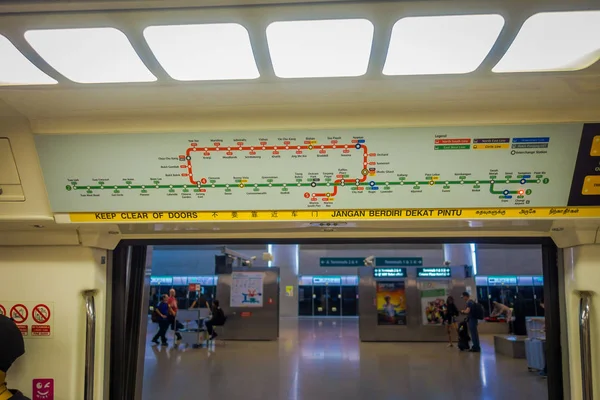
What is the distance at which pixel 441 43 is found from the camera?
5.32 ft

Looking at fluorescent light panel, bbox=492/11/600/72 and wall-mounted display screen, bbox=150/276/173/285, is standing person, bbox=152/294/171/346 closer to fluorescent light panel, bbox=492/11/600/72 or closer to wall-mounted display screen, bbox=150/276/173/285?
fluorescent light panel, bbox=492/11/600/72

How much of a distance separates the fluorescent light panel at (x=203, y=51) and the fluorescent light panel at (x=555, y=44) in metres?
0.92

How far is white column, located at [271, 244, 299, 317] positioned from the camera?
76.8ft

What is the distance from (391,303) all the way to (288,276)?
9829 millimetres

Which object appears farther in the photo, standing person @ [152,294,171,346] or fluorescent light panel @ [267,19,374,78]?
standing person @ [152,294,171,346]

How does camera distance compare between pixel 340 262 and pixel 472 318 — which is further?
pixel 340 262

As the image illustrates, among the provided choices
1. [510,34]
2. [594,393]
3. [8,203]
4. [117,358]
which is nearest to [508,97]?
[510,34]

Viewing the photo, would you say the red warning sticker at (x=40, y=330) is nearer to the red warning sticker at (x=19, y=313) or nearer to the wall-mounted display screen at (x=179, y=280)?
the red warning sticker at (x=19, y=313)

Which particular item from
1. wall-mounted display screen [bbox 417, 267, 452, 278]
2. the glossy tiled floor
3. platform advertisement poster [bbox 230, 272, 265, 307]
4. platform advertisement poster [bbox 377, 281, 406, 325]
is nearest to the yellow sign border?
the glossy tiled floor

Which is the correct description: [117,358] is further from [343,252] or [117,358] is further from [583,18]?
[343,252]

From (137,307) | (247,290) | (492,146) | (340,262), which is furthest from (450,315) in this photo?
(492,146)

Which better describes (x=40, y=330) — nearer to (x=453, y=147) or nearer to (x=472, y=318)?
(x=453, y=147)

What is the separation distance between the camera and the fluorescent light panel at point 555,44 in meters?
1.47

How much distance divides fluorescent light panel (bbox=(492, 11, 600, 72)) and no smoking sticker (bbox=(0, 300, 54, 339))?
2.75 metres
